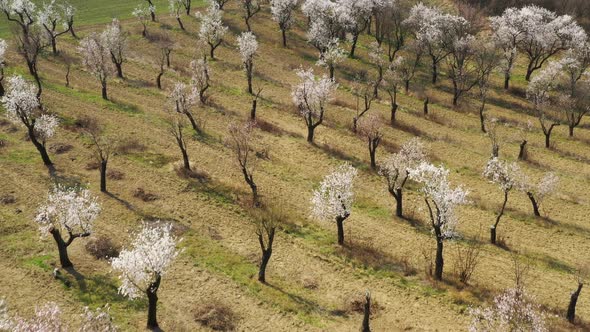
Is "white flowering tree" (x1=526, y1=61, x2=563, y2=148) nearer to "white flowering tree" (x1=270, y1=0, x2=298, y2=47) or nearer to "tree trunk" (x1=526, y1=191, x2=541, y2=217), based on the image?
"tree trunk" (x1=526, y1=191, x2=541, y2=217)

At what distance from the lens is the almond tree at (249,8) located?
107 m

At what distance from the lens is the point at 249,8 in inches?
4301

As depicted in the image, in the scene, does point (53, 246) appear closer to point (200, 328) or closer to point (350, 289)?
point (200, 328)

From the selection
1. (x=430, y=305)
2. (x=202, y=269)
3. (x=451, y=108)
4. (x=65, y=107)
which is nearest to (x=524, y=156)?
(x=451, y=108)

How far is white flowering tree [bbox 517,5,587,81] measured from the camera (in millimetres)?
94250

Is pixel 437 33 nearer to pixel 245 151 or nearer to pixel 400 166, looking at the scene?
pixel 400 166

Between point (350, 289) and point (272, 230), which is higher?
point (272, 230)

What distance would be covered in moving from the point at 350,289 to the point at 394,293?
3.75 metres

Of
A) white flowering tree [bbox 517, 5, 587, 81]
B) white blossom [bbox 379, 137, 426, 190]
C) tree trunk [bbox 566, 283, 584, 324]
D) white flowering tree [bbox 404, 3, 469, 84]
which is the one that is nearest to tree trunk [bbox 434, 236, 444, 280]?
tree trunk [bbox 566, 283, 584, 324]

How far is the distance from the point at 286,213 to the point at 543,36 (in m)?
68.7

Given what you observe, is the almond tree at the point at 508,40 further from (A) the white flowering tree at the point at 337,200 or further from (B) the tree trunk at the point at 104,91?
(B) the tree trunk at the point at 104,91

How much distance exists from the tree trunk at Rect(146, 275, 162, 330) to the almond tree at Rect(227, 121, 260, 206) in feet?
61.8

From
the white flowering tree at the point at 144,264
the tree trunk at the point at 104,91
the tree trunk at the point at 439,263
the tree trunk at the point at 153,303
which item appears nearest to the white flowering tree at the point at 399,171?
the tree trunk at the point at 439,263

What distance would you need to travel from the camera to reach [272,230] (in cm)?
4191
